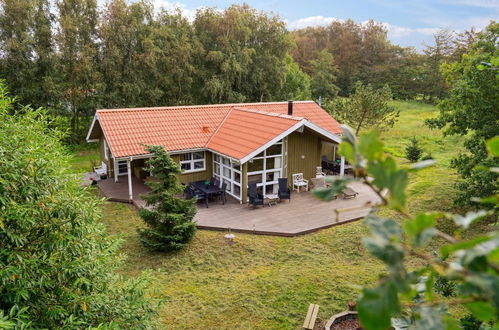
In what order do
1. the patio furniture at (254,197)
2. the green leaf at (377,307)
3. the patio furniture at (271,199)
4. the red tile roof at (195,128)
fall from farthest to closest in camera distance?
the red tile roof at (195,128)
the patio furniture at (271,199)
the patio furniture at (254,197)
the green leaf at (377,307)

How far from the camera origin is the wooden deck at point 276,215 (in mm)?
11383

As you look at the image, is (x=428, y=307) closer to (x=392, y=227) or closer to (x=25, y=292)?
(x=392, y=227)

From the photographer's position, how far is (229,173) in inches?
562

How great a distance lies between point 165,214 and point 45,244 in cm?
677

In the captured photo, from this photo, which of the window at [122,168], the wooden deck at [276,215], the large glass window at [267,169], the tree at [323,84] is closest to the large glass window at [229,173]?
the wooden deck at [276,215]

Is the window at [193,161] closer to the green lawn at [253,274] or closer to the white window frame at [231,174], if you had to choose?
the white window frame at [231,174]

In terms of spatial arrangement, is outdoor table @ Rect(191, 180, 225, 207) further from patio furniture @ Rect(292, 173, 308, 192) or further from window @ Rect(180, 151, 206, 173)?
patio furniture @ Rect(292, 173, 308, 192)

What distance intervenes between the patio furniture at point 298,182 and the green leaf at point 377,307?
1399 centimetres

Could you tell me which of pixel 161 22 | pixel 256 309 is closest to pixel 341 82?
pixel 161 22

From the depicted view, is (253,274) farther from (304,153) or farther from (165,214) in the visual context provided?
(304,153)

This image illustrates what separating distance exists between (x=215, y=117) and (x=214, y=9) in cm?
1403

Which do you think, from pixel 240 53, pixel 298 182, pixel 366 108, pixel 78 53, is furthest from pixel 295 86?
pixel 298 182

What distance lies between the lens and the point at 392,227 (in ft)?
2.43

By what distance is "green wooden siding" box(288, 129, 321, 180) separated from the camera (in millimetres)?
14641
